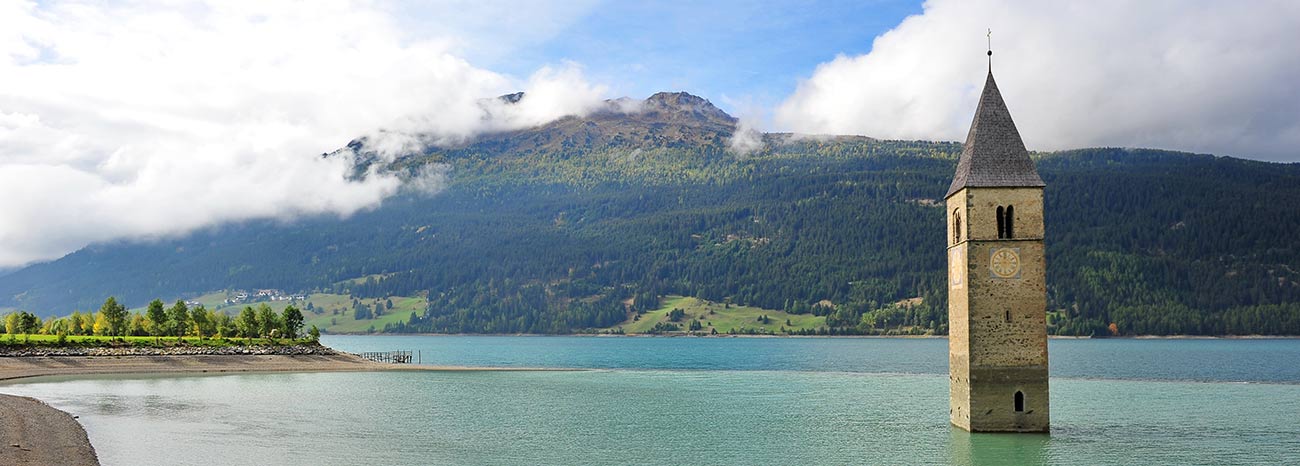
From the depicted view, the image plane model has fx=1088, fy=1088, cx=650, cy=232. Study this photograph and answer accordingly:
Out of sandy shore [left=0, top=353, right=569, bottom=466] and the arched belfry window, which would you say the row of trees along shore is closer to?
sandy shore [left=0, top=353, right=569, bottom=466]

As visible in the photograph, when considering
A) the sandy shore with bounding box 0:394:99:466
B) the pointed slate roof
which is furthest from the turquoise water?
the pointed slate roof

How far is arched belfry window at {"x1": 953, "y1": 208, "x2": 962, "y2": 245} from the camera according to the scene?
2234 inches

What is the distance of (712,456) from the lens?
170ft

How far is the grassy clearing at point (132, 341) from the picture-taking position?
118 metres

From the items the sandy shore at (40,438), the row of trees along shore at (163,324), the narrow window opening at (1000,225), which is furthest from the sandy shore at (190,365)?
the narrow window opening at (1000,225)

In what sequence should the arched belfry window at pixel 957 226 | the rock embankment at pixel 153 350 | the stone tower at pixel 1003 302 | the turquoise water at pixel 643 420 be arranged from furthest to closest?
the rock embankment at pixel 153 350 → the arched belfry window at pixel 957 226 → the stone tower at pixel 1003 302 → the turquoise water at pixel 643 420

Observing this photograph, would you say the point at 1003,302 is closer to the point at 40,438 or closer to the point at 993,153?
the point at 993,153

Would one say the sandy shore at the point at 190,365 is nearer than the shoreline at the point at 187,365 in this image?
No

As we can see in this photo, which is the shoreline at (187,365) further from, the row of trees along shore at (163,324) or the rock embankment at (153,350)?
the row of trees along shore at (163,324)

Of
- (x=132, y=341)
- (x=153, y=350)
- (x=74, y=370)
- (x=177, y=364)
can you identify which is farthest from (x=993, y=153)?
(x=132, y=341)

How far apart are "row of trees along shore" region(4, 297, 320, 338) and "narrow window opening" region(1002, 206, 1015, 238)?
113 m

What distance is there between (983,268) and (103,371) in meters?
92.6

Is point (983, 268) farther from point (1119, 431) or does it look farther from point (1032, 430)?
point (1119, 431)

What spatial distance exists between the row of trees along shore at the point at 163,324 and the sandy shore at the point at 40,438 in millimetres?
80626
